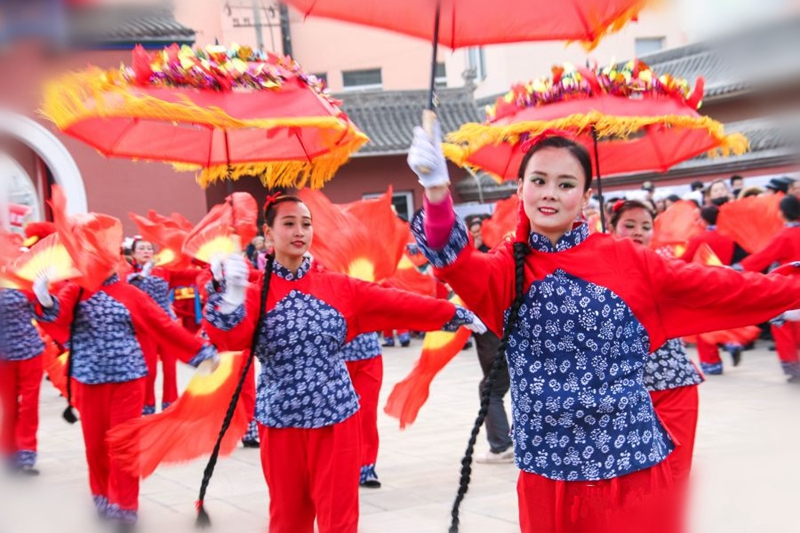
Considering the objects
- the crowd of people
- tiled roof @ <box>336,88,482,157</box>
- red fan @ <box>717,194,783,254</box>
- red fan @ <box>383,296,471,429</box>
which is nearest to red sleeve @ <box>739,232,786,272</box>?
red fan @ <box>717,194,783,254</box>

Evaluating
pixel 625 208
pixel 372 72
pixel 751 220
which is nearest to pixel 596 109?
pixel 625 208

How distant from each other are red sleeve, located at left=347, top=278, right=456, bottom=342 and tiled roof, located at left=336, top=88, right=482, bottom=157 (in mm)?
17058

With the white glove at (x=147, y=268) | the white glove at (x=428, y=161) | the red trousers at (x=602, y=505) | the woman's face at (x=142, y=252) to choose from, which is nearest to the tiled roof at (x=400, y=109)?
the white glove at (x=147, y=268)

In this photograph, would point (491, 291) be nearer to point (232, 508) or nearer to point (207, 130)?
point (207, 130)

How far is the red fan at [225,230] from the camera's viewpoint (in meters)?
4.75

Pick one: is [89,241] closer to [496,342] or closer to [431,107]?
[496,342]

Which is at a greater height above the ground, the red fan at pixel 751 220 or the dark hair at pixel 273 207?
the dark hair at pixel 273 207

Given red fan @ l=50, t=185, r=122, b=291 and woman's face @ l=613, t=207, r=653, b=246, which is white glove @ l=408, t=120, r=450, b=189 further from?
red fan @ l=50, t=185, r=122, b=291

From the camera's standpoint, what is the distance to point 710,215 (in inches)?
384

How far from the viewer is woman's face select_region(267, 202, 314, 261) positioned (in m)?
4.17

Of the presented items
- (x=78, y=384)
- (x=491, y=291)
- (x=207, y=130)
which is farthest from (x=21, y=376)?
(x=491, y=291)

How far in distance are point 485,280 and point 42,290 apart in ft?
11.4

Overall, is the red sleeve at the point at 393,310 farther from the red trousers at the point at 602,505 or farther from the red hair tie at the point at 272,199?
the red trousers at the point at 602,505

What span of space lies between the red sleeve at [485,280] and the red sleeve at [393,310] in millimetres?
1290
